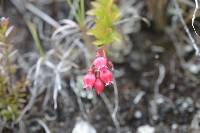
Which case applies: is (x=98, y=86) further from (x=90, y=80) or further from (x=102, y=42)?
(x=102, y=42)

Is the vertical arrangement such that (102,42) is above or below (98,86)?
above

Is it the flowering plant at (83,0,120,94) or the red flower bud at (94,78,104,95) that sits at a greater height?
the flowering plant at (83,0,120,94)

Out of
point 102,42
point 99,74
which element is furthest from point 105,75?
point 102,42

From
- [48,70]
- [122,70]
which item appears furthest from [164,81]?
[48,70]

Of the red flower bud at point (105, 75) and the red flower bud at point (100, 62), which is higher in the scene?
the red flower bud at point (100, 62)

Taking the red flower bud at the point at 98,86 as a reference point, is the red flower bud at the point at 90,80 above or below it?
above

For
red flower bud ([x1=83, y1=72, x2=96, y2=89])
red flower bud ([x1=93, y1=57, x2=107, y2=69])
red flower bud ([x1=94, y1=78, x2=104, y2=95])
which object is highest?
red flower bud ([x1=93, y1=57, x2=107, y2=69])

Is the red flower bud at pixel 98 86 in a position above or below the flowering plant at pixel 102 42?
below

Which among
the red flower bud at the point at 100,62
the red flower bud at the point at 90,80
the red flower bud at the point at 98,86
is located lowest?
the red flower bud at the point at 98,86

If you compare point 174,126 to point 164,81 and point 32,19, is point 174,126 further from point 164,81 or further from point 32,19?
point 32,19
